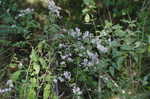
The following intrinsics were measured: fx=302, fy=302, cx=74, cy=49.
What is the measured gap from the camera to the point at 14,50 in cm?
266

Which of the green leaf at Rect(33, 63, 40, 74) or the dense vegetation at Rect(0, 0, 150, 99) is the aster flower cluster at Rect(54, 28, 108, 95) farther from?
the green leaf at Rect(33, 63, 40, 74)

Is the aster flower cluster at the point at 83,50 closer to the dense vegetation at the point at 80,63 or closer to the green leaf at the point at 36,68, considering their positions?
the dense vegetation at the point at 80,63

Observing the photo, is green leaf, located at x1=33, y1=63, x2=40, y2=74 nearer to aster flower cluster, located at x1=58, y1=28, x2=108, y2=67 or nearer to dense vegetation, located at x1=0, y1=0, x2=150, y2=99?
dense vegetation, located at x1=0, y1=0, x2=150, y2=99

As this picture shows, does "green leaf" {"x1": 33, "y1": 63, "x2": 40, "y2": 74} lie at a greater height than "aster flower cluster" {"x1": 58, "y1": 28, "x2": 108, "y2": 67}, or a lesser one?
lesser

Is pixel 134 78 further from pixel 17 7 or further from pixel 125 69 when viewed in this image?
pixel 17 7

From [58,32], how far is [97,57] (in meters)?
0.39

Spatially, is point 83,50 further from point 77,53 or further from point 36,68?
point 36,68

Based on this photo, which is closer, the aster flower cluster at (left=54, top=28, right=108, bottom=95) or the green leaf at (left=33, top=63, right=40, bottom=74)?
the green leaf at (left=33, top=63, right=40, bottom=74)

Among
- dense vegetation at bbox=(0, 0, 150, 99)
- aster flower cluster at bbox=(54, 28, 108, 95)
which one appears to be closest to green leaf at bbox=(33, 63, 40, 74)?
dense vegetation at bbox=(0, 0, 150, 99)

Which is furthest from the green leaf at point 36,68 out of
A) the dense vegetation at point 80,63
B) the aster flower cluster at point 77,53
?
the aster flower cluster at point 77,53

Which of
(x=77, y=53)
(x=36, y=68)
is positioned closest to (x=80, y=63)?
(x=77, y=53)

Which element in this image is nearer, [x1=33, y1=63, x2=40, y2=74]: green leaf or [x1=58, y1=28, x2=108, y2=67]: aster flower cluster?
[x1=33, y1=63, x2=40, y2=74]: green leaf

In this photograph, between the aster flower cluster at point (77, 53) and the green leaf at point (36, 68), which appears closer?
the green leaf at point (36, 68)

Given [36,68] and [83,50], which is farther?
[83,50]
